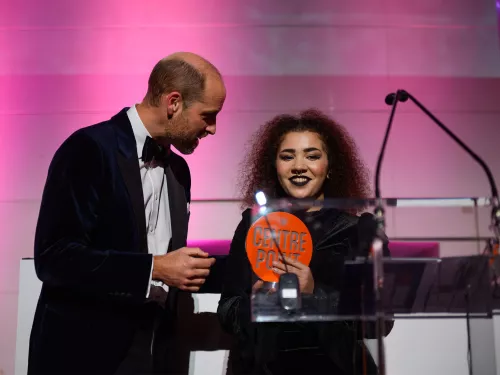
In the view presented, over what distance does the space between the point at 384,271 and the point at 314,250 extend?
0.30 m

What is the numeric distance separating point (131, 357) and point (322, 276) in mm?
855

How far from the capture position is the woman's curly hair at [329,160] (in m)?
2.76

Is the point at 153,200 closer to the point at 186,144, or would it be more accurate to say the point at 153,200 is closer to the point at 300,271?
the point at 186,144

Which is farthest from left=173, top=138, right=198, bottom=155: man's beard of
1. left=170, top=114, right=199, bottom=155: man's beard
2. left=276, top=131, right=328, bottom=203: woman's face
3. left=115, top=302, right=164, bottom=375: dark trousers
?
left=115, top=302, right=164, bottom=375: dark trousers

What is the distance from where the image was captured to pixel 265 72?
346 centimetres

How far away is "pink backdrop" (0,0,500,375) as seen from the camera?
11.2ft

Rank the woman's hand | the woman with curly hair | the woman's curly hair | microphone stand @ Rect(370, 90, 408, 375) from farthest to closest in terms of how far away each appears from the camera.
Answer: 1. the woman's curly hair
2. the woman with curly hair
3. the woman's hand
4. microphone stand @ Rect(370, 90, 408, 375)

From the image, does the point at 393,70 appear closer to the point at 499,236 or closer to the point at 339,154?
the point at 339,154

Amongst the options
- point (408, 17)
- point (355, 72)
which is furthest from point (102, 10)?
point (408, 17)

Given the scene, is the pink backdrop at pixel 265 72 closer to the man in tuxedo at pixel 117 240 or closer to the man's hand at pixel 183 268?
the man in tuxedo at pixel 117 240

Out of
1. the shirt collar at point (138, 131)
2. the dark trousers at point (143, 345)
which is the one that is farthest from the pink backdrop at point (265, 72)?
the dark trousers at point (143, 345)

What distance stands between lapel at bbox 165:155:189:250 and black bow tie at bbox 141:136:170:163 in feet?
0.25

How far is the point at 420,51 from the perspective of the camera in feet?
11.5

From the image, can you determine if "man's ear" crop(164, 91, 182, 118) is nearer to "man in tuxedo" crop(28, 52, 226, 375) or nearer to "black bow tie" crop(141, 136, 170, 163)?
"man in tuxedo" crop(28, 52, 226, 375)
